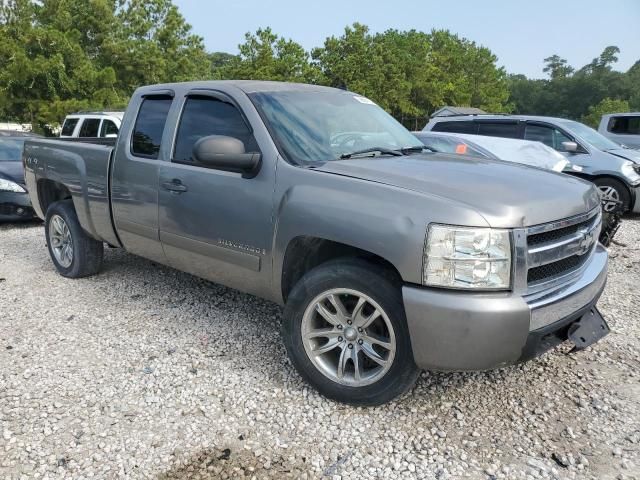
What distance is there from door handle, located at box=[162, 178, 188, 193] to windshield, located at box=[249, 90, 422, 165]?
0.79 meters

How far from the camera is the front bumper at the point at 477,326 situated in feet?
7.83

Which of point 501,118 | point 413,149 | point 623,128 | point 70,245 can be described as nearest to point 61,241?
point 70,245

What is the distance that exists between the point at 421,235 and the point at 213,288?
114 inches

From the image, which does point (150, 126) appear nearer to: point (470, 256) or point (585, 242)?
point (470, 256)

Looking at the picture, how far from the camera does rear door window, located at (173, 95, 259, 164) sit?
349 centimetres

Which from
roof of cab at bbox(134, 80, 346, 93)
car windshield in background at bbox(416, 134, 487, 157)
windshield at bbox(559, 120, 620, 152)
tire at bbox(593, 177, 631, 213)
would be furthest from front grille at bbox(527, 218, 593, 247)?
windshield at bbox(559, 120, 620, 152)

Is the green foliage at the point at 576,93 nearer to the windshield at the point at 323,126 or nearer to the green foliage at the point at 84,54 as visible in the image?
the green foliage at the point at 84,54

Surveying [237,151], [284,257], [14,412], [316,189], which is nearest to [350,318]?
[284,257]

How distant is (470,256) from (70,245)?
13.9 feet

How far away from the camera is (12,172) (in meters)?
8.16

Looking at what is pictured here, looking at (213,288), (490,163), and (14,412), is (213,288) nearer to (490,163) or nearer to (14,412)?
(14,412)

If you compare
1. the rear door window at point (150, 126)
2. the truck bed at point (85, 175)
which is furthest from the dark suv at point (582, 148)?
the truck bed at point (85, 175)

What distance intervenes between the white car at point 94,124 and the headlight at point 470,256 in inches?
382

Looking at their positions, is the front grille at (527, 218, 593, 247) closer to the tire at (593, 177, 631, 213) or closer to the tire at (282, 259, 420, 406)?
the tire at (282, 259, 420, 406)
